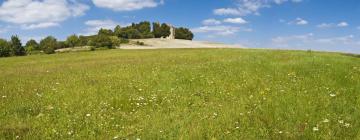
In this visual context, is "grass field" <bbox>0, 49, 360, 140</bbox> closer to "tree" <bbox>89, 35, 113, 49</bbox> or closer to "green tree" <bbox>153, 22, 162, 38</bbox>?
"tree" <bbox>89, 35, 113, 49</bbox>

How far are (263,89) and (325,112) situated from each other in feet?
13.6

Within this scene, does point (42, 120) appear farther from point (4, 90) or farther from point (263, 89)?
point (263, 89)

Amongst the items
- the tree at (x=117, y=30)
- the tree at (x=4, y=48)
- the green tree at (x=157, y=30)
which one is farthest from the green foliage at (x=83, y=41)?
the green tree at (x=157, y=30)

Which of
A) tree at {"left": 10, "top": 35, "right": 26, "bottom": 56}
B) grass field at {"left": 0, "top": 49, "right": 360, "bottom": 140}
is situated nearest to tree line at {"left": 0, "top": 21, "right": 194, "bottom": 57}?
tree at {"left": 10, "top": 35, "right": 26, "bottom": 56}

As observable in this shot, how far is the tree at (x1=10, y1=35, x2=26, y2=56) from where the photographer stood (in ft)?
296

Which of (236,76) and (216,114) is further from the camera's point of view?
(236,76)

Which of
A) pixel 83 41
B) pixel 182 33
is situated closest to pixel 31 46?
pixel 83 41

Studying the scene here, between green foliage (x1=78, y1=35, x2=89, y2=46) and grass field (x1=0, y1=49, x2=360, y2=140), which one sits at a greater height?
green foliage (x1=78, y1=35, x2=89, y2=46)

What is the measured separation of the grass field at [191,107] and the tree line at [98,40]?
67.2 meters

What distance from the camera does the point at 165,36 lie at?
459ft

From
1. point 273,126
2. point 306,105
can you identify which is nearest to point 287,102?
point 306,105

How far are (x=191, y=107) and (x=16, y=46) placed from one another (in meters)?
84.7

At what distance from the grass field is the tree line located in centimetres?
6722

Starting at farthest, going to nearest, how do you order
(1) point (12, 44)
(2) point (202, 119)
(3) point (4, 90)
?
(1) point (12, 44), (3) point (4, 90), (2) point (202, 119)
